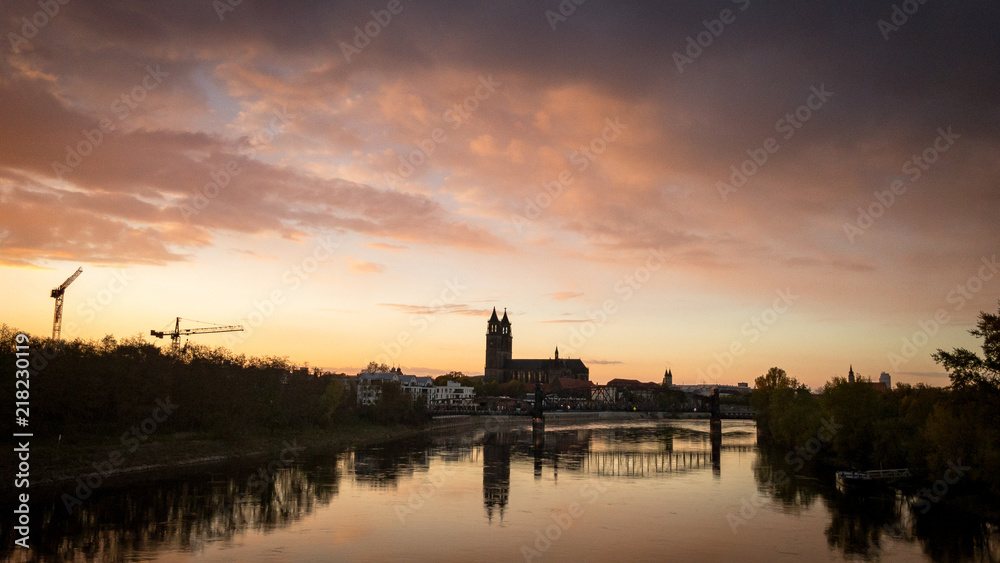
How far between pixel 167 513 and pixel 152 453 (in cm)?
2077

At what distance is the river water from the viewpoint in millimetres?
34125

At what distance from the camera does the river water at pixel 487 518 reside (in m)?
34.1

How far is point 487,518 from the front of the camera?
42469 millimetres

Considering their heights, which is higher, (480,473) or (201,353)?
(201,353)

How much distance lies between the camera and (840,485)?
55188mm

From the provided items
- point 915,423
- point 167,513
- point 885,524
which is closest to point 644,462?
point 915,423

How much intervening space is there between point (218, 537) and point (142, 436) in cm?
3104

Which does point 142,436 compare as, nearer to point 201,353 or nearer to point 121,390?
point 121,390

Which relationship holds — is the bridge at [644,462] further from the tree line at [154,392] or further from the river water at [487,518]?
the tree line at [154,392]

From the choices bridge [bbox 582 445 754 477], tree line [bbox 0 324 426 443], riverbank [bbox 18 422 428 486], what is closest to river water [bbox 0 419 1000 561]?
bridge [bbox 582 445 754 477]

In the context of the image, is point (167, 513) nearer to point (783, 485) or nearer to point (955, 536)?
point (955, 536)

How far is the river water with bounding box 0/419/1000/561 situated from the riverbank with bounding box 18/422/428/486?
3215 millimetres

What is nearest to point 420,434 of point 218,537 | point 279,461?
point 279,461

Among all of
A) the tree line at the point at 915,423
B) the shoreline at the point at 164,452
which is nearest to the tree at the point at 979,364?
the tree line at the point at 915,423
